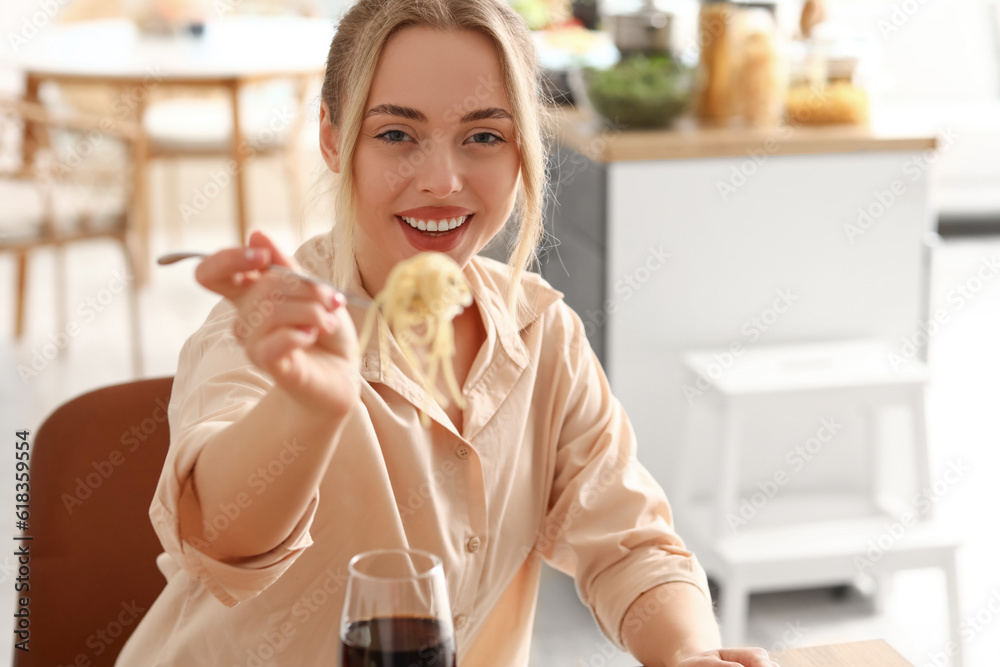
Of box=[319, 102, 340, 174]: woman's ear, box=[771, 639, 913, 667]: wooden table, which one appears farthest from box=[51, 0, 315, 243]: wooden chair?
box=[771, 639, 913, 667]: wooden table

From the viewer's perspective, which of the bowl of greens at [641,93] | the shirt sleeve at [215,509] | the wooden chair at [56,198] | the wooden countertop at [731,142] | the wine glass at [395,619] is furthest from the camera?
the wooden chair at [56,198]

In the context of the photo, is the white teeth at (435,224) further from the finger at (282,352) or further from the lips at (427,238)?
the finger at (282,352)

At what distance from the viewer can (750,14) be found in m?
2.44

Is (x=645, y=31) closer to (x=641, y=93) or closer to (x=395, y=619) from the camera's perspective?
(x=641, y=93)

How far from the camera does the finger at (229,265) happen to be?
0.74 m

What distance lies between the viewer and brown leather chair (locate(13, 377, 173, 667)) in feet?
3.55

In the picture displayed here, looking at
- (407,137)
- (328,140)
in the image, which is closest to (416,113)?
(407,137)

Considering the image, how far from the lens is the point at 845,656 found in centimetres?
96

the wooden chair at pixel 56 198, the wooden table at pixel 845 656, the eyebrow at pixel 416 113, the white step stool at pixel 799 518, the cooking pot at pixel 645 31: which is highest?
the cooking pot at pixel 645 31

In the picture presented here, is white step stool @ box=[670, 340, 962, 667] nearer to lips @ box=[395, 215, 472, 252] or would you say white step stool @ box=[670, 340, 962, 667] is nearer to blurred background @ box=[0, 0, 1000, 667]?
blurred background @ box=[0, 0, 1000, 667]

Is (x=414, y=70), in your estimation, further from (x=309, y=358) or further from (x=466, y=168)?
(x=309, y=358)

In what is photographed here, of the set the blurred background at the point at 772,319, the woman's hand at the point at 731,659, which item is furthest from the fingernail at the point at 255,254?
the blurred background at the point at 772,319

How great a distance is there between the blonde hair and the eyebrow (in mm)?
17

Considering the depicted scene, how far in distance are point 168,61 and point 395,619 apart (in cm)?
332
